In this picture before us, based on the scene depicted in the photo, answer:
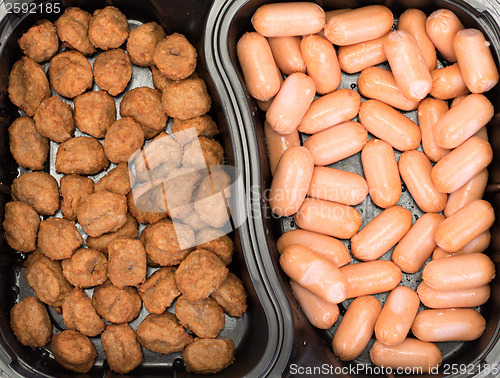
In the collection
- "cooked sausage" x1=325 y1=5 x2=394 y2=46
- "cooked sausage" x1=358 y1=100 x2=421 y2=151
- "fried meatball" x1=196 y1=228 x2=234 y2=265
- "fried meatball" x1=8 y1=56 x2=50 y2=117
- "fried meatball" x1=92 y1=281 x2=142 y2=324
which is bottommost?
"fried meatball" x1=92 y1=281 x2=142 y2=324

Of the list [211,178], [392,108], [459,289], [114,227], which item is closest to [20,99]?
[114,227]

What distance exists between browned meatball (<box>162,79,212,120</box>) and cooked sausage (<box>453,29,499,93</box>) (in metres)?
1.14

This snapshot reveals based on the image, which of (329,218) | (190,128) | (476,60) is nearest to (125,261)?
(190,128)

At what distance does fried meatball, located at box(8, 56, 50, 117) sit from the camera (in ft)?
7.16

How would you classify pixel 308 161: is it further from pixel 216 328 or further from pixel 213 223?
pixel 216 328

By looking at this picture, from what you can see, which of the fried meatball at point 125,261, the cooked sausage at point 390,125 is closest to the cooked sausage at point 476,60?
the cooked sausage at point 390,125

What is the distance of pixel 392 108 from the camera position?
7.39ft

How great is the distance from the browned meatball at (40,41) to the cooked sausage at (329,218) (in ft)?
4.54

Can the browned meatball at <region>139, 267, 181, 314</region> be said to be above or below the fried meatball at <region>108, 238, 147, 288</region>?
below

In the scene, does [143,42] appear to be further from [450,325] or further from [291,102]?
[450,325]

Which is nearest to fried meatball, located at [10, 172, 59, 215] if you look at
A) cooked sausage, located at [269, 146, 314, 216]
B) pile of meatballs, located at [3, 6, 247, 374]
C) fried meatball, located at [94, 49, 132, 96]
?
pile of meatballs, located at [3, 6, 247, 374]

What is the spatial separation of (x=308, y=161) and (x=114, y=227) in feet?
2.94

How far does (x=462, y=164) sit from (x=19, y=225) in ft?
6.36

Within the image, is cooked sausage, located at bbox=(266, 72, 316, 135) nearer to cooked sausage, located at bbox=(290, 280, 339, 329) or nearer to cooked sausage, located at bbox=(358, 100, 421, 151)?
cooked sausage, located at bbox=(358, 100, 421, 151)
